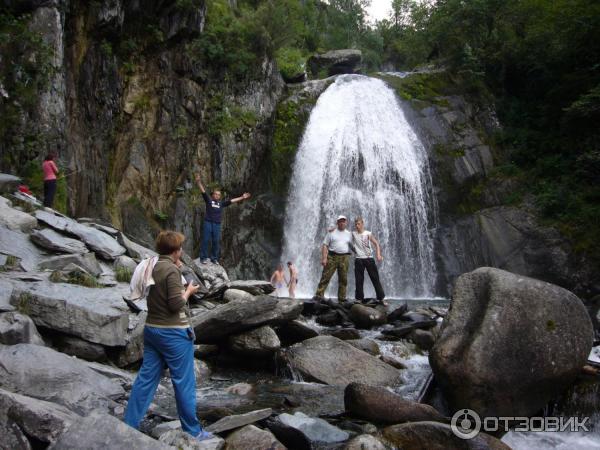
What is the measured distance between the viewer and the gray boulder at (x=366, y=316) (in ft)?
34.8

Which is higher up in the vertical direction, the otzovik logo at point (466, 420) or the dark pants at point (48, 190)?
the dark pants at point (48, 190)

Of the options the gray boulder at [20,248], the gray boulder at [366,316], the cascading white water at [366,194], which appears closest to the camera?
the gray boulder at [20,248]

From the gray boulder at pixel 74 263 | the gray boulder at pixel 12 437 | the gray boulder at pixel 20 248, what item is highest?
the gray boulder at pixel 20 248

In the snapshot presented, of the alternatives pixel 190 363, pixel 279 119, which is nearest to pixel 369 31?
pixel 279 119

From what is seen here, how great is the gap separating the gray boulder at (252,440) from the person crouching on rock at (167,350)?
0.25 meters

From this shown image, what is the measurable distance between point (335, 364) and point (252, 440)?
340 cm

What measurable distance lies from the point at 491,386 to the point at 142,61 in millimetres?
17614

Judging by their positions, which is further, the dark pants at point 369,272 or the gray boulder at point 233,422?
the dark pants at point 369,272

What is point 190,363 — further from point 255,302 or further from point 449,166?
point 449,166

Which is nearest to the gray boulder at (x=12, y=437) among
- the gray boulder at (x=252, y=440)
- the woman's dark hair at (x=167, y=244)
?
the gray boulder at (x=252, y=440)

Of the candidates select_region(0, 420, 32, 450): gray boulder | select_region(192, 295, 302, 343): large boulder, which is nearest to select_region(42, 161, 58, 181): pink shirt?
select_region(192, 295, 302, 343): large boulder

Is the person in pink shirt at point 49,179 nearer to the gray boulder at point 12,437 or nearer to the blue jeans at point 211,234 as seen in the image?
the blue jeans at point 211,234

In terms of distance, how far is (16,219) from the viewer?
32.1 feet

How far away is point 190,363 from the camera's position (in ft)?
16.1
